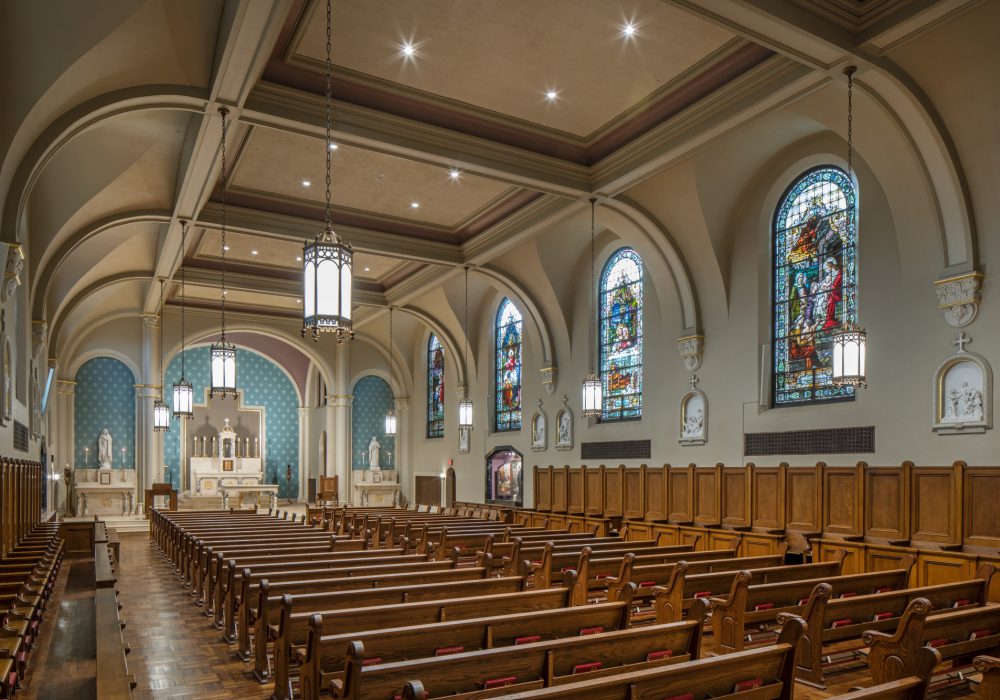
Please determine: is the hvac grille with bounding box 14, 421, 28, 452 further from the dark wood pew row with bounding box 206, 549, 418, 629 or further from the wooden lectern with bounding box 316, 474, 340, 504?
the wooden lectern with bounding box 316, 474, 340, 504

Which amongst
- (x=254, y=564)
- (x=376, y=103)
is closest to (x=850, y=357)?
(x=376, y=103)

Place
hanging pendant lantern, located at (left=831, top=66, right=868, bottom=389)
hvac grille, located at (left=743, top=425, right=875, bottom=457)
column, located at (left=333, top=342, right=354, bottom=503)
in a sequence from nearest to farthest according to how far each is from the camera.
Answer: hanging pendant lantern, located at (left=831, top=66, right=868, bottom=389), hvac grille, located at (left=743, top=425, right=875, bottom=457), column, located at (left=333, top=342, right=354, bottom=503)

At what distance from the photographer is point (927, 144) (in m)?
7.96

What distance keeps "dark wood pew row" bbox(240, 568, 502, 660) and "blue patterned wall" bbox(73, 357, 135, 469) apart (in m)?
16.8

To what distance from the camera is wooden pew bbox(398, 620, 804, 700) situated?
296cm

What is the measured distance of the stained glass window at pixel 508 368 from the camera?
57.5 ft

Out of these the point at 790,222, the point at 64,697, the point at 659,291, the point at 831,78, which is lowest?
the point at 64,697

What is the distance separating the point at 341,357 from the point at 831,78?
676 inches

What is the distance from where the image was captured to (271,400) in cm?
2558

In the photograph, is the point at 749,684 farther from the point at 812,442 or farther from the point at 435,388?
the point at 435,388

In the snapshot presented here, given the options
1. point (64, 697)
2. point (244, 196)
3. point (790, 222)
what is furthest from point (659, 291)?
point (64, 697)

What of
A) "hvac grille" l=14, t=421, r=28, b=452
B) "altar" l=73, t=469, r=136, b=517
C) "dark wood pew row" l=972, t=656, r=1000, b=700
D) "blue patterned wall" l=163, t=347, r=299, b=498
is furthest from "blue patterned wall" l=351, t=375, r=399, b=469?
"dark wood pew row" l=972, t=656, r=1000, b=700

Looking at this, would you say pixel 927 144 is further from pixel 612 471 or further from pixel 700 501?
pixel 612 471

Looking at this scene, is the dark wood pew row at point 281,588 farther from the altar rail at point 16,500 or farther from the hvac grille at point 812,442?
the hvac grille at point 812,442
